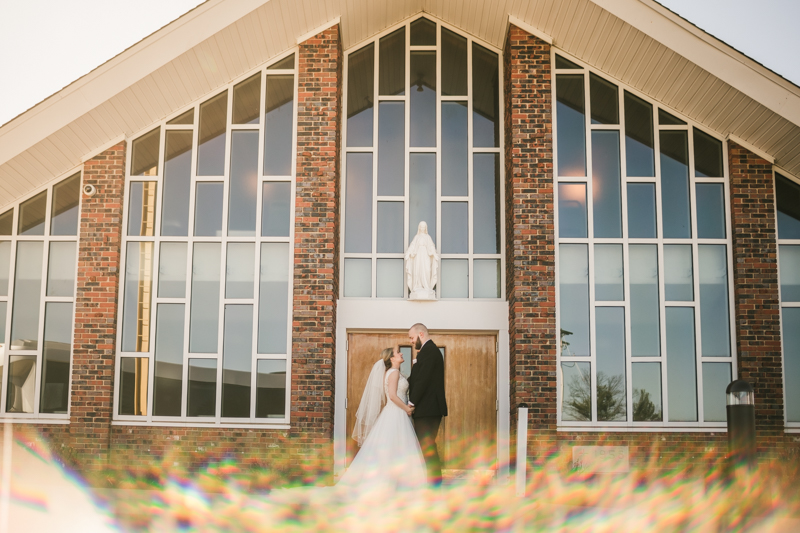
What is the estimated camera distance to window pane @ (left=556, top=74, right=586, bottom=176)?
11078mm

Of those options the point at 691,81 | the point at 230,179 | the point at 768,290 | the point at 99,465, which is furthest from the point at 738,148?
the point at 99,465

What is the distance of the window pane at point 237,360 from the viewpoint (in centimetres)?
1062

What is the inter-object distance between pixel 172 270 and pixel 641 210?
656 centimetres

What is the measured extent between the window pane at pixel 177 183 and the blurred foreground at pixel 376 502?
3.32 metres

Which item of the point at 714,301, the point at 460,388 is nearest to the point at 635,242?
the point at 714,301

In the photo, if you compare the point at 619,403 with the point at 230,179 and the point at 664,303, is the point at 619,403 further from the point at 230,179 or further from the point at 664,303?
the point at 230,179

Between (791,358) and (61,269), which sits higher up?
(61,269)

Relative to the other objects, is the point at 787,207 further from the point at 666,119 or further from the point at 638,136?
the point at 638,136

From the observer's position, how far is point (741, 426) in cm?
630

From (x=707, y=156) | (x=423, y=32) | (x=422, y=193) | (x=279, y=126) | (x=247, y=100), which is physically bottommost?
(x=422, y=193)

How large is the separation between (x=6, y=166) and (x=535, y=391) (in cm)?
756

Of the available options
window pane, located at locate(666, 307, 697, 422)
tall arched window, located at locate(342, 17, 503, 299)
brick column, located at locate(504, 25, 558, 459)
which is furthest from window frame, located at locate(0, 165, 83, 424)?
window pane, located at locate(666, 307, 697, 422)

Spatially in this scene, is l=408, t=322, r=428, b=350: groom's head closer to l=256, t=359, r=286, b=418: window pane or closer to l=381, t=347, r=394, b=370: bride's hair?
l=381, t=347, r=394, b=370: bride's hair

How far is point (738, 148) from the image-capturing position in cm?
1077
